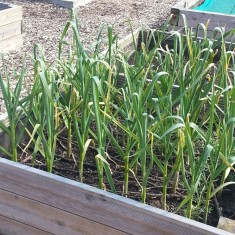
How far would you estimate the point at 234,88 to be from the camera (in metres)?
1.76

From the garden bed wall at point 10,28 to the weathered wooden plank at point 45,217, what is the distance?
2.31 metres

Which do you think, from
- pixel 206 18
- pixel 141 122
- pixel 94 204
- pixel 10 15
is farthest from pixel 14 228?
pixel 206 18

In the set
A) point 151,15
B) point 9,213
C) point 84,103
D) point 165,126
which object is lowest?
point 151,15

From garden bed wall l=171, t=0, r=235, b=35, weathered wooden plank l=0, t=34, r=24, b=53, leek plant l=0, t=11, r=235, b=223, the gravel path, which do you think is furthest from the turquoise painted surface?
leek plant l=0, t=11, r=235, b=223

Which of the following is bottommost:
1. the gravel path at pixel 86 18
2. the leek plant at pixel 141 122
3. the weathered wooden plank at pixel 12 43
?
the gravel path at pixel 86 18

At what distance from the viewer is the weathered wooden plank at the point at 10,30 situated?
13.0ft

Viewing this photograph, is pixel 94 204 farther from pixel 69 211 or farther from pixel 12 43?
pixel 12 43

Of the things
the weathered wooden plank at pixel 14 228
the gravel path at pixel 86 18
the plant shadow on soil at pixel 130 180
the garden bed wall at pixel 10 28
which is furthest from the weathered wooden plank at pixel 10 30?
the weathered wooden plank at pixel 14 228

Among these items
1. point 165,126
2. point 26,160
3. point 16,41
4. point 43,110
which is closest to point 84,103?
point 43,110

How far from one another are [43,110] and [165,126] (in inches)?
18.9

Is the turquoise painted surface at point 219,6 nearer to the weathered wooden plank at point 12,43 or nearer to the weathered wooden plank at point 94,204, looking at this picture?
the weathered wooden plank at point 12,43

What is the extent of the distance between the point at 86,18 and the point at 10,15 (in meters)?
1.66

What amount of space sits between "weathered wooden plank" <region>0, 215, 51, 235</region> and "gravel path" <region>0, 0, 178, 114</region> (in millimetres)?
2198

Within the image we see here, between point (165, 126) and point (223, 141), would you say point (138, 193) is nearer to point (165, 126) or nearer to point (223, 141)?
point (165, 126)
